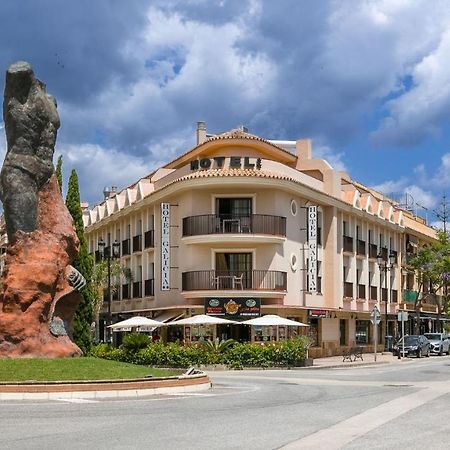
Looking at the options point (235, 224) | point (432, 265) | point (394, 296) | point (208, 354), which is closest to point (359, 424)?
point (208, 354)

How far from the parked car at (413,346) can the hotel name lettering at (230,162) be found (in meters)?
14.2

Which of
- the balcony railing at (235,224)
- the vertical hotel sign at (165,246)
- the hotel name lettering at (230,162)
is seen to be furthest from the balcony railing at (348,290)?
the vertical hotel sign at (165,246)

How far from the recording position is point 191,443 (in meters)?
11.7

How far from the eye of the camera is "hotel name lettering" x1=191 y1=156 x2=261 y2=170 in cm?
4753

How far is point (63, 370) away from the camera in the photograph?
20.7m

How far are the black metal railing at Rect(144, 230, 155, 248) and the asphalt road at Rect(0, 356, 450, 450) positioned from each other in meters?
29.6

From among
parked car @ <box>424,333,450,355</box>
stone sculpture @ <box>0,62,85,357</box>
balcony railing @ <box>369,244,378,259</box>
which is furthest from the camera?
balcony railing @ <box>369,244,378,259</box>

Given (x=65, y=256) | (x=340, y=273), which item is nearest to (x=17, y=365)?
(x=65, y=256)

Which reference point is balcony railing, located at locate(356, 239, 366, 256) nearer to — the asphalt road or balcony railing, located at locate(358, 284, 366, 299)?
balcony railing, located at locate(358, 284, 366, 299)

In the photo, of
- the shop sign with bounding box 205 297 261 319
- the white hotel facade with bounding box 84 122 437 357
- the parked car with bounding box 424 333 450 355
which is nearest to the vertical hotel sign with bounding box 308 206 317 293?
the white hotel facade with bounding box 84 122 437 357

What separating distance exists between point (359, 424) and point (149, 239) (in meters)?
39.2

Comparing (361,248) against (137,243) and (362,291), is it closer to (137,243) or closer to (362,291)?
(362,291)

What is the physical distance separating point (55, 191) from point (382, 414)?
12735 millimetres

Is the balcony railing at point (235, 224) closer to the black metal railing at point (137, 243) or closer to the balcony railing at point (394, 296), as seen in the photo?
the black metal railing at point (137, 243)
